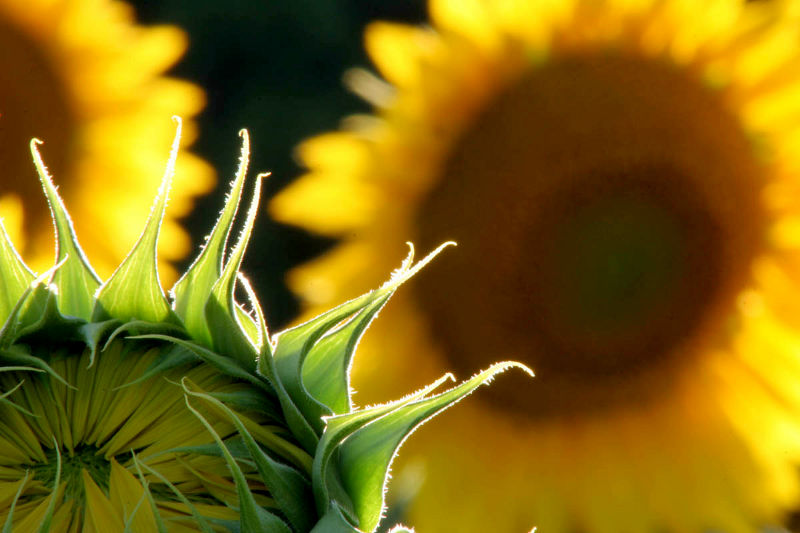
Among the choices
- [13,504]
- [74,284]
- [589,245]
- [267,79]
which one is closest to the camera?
[13,504]

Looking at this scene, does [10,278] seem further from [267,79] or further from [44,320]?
[267,79]

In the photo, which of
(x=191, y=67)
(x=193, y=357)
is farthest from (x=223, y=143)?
(x=193, y=357)

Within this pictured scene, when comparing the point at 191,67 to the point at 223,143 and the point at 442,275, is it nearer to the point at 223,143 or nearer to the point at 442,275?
the point at 223,143

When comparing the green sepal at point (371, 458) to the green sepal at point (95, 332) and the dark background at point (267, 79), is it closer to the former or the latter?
the green sepal at point (95, 332)

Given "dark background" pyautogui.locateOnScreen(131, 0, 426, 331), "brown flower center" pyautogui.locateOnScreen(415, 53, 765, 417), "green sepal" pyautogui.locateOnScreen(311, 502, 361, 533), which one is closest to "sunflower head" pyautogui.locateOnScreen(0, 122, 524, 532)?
"green sepal" pyautogui.locateOnScreen(311, 502, 361, 533)

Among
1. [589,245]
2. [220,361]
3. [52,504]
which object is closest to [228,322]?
[220,361]

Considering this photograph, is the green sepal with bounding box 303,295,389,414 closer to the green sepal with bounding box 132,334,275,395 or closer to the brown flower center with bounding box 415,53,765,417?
the green sepal with bounding box 132,334,275,395
